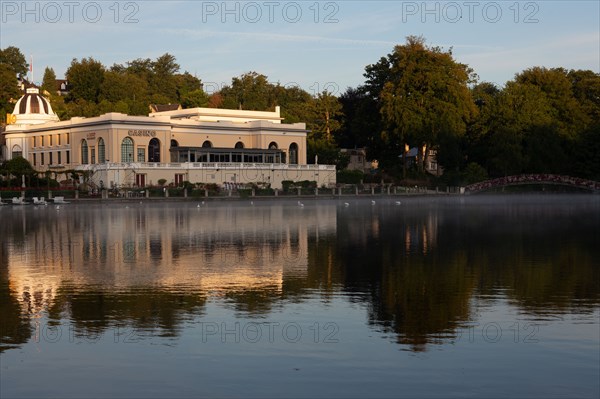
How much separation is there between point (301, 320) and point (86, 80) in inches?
5391

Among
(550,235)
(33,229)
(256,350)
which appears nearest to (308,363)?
(256,350)

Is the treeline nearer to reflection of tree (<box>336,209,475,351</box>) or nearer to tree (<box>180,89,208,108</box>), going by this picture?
tree (<box>180,89,208,108</box>)

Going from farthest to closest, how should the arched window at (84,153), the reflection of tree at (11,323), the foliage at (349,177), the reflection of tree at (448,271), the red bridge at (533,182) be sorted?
the foliage at (349,177), the arched window at (84,153), the red bridge at (533,182), the reflection of tree at (448,271), the reflection of tree at (11,323)

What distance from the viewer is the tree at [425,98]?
352 ft

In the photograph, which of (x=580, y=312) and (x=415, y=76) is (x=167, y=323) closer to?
(x=580, y=312)

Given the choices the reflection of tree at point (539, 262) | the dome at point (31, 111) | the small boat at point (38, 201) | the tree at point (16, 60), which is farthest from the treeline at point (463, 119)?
the reflection of tree at point (539, 262)

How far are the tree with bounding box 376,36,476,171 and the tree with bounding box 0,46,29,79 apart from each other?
8117cm

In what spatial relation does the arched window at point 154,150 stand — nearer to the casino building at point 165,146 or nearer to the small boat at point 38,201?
the casino building at point 165,146

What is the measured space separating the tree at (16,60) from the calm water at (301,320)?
137m

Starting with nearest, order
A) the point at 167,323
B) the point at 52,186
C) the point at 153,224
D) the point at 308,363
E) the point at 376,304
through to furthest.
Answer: the point at 308,363, the point at 167,323, the point at 376,304, the point at 153,224, the point at 52,186

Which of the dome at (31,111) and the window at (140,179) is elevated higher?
the dome at (31,111)

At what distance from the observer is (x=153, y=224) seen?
46406 millimetres

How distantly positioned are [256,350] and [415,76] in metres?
97.6

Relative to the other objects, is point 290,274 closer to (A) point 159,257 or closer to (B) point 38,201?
(A) point 159,257
